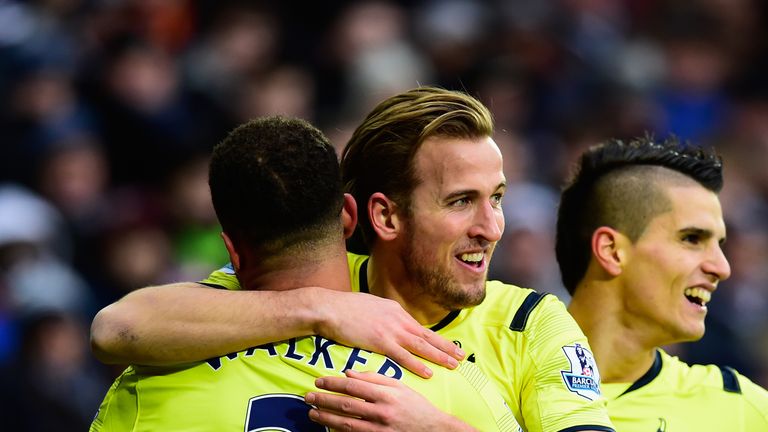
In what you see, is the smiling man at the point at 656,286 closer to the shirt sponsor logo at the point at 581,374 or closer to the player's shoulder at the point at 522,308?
the player's shoulder at the point at 522,308

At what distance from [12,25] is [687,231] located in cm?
667

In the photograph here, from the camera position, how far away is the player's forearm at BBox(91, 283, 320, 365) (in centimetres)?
329

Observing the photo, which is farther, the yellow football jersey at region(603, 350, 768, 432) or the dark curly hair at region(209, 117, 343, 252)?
the yellow football jersey at region(603, 350, 768, 432)

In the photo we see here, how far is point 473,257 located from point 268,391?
1.14 metres

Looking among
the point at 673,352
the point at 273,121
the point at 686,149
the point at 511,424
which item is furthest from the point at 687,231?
the point at 673,352

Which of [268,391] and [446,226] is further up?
[446,226]

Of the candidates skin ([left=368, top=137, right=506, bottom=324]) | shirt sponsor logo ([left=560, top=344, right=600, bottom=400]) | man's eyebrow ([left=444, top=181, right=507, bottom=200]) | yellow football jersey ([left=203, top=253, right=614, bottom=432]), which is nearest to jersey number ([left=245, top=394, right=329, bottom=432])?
yellow football jersey ([left=203, top=253, right=614, bottom=432])

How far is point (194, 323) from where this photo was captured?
3408 mm

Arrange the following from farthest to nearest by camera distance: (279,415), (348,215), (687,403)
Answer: (687,403) < (348,215) < (279,415)

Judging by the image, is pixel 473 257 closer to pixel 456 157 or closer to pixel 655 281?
pixel 456 157

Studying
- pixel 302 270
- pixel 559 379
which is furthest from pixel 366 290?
pixel 302 270

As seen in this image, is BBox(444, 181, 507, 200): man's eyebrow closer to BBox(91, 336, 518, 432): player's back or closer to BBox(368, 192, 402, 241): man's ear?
BBox(368, 192, 402, 241): man's ear

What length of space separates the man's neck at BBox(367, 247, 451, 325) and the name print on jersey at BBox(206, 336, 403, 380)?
2.96 feet

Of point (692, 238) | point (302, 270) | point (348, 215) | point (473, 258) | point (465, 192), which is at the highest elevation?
point (692, 238)
